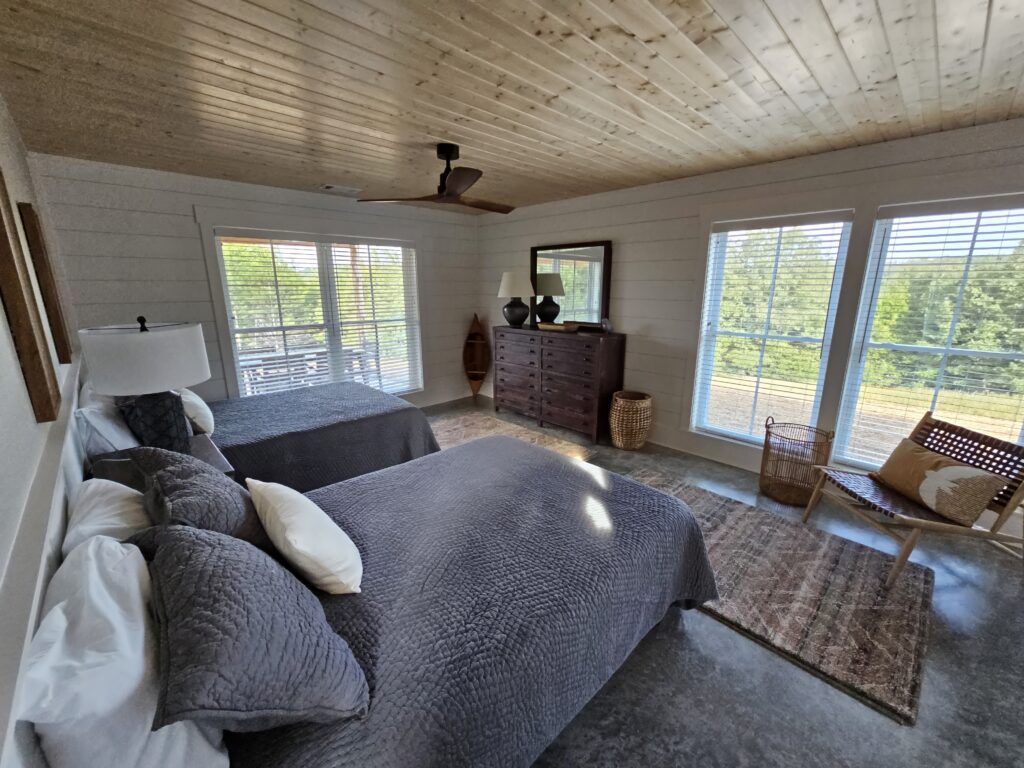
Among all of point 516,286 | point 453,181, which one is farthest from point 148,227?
point 516,286

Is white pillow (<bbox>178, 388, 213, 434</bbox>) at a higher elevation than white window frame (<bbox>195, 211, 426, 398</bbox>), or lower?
lower

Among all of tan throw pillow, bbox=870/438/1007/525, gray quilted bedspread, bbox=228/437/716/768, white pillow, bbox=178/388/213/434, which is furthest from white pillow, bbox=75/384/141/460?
tan throw pillow, bbox=870/438/1007/525

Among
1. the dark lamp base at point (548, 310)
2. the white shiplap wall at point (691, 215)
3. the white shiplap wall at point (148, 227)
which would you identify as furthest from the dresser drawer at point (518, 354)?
the white shiplap wall at point (148, 227)

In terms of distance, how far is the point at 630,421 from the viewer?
12.5 ft

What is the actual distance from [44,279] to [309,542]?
2.11m

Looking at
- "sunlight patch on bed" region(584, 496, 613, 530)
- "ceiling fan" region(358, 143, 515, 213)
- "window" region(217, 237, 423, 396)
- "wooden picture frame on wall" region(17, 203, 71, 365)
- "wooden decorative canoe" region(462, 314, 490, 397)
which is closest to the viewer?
"sunlight patch on bed" region(584, 496, 613, 530)

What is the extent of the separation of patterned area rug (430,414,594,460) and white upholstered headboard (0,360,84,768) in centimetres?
280

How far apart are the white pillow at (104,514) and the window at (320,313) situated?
9.13 ft

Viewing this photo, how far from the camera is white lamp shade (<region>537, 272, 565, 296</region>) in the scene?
175 inches

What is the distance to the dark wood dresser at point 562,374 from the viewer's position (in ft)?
13.0

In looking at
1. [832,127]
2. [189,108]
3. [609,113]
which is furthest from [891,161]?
[189,108]

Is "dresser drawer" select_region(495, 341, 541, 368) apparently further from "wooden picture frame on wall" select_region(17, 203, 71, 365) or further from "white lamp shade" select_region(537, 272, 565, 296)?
"wooden picture frame on wall" select_region(17, 203, 71, 365)

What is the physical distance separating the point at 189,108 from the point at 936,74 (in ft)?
10.9

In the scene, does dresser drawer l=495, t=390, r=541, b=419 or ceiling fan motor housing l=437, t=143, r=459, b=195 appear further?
dresser drawer l=495, t=390, r=541, b=419
